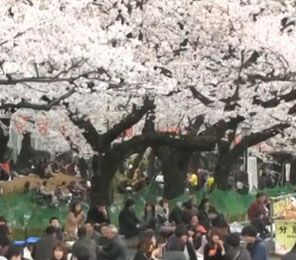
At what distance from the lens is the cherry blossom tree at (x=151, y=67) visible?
14.9 meters

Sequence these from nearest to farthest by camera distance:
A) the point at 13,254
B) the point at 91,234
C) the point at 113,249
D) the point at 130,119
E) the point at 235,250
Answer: the point at 13,254 < the point at 235,250 < the point at 113,249 < the point at 91,234 < the point at 130,119

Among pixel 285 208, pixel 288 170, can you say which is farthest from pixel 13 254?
pixel 288 170

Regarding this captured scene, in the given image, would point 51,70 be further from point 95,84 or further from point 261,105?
point 261,105

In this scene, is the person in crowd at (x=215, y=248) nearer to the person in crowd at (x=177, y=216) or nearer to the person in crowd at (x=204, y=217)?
the person in crowd at (x=204, y=217)

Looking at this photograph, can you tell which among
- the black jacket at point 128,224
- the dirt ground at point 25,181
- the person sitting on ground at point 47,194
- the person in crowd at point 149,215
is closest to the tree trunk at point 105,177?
the person sitting on ground at point 47,194

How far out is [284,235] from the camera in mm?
17984

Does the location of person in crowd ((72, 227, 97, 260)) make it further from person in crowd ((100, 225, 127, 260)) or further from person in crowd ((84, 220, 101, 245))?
person in crowd ((84, 220, 101, 245))

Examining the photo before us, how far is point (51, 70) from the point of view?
55.3 feet

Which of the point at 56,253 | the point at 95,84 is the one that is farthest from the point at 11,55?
the point at 56,253

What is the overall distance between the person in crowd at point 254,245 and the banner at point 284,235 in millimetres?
7054

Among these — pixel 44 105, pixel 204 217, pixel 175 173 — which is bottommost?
pixel 204 217

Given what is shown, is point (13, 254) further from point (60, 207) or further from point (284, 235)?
point (60, 207)

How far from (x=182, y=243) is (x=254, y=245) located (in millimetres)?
1325

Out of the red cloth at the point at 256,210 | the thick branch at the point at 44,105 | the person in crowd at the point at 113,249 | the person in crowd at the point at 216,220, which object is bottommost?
the person in crowd at the point at 113,249
